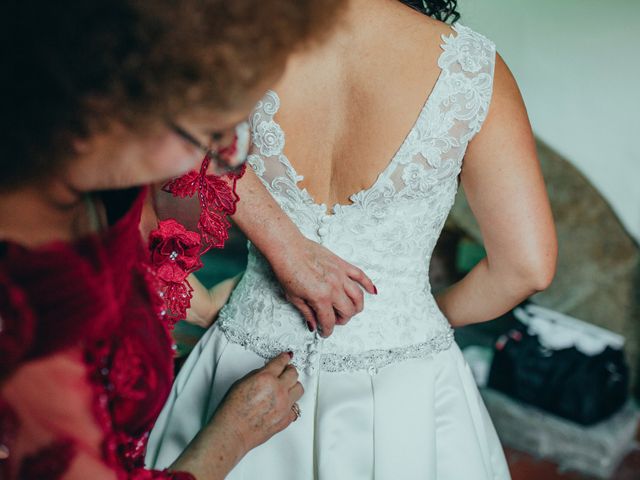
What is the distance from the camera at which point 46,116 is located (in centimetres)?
68

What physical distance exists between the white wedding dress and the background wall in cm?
201

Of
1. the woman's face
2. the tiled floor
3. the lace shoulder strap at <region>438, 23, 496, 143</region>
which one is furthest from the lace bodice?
the tiled floor

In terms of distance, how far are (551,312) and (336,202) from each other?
7.76 feet

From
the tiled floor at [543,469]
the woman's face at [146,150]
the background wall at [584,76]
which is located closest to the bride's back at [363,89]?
the woman's face at [146,150]

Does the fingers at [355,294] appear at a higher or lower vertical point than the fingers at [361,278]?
lower

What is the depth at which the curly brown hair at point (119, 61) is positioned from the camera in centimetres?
64

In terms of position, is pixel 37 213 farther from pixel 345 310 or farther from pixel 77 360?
pixel 345 310

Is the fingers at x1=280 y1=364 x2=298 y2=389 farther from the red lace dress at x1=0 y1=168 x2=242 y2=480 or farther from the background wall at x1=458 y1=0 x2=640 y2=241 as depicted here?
the background wall at x1=458 y1=0 x2=640 y2=241

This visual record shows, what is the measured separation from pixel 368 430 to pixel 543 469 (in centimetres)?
195

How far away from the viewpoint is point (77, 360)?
81cm

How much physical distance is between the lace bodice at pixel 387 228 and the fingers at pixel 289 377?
0.16 m

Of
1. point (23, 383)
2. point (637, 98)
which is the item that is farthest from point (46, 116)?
point (637, 98)

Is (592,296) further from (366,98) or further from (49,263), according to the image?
(49,263)

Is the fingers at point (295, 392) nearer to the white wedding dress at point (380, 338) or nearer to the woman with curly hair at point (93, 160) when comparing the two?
the white wedding dress at point (380, 338)
